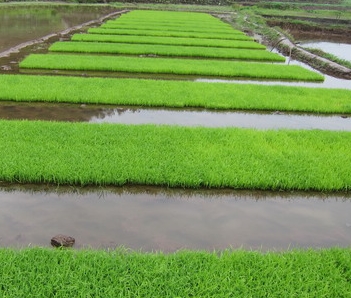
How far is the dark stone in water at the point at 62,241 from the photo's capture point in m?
3.53

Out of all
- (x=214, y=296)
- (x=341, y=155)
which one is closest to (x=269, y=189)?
(x=341, y=155)

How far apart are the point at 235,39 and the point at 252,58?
521 centimetres

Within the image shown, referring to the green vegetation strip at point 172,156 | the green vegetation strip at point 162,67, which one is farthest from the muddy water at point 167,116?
the green vegetation strip at point 162,67

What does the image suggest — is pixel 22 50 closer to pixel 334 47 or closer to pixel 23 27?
pixel 23 27

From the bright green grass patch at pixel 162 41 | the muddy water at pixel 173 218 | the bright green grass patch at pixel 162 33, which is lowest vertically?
the muddy water at pixel 173 218

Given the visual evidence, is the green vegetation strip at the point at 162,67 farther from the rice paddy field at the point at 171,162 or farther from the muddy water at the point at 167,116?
the muddy water at the point at 167,116

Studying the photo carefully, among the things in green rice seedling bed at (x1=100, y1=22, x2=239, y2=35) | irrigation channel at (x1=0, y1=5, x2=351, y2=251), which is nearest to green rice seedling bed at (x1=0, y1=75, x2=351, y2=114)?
irrigation channel at (x1=0, y1=5, x2=351, y2=251)

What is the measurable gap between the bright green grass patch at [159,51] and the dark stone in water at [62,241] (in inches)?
423

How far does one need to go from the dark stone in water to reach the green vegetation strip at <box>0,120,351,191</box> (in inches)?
44.4

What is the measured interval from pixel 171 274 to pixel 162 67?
8.81 metres

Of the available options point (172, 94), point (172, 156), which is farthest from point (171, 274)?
point (172, 94)

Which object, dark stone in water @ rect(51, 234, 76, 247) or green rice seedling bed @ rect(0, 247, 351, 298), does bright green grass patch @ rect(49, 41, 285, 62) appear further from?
green rice seedling bed @ rect(0, 247, 351, 298)

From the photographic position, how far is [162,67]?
11172 millimetres

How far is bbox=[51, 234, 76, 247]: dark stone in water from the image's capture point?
139 inches
